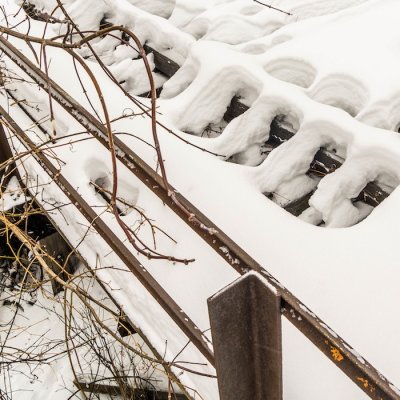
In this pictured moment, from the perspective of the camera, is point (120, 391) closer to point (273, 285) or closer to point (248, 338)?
point (248, 338)

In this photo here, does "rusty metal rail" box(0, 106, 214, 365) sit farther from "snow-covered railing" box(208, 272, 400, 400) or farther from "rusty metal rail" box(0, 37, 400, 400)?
"snow-covered railing" box(208, 272, 400, 400)

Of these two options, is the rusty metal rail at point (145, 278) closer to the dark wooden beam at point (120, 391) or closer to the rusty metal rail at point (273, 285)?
the rusty metal rail at point (273, 285)

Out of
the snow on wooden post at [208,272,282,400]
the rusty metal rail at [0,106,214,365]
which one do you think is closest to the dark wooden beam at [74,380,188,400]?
the rusty metal rail at [0,106,214,365]

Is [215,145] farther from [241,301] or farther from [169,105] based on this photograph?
[241,301]

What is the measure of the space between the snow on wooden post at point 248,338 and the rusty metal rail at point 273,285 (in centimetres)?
5

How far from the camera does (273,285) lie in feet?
4.05

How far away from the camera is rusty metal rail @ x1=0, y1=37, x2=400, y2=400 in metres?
1.10

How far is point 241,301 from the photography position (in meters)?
1.23

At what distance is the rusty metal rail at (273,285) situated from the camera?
110 centimetres

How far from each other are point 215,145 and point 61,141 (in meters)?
1.07

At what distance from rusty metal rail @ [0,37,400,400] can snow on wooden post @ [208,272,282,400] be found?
0.05 metres

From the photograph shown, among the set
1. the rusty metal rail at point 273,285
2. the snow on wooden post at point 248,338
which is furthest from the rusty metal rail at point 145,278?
the snow on wooden post at point 248,338

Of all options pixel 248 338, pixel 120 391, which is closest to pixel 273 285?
pixel 248 338

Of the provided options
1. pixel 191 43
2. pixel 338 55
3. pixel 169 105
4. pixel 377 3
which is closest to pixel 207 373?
pixel 169 105
